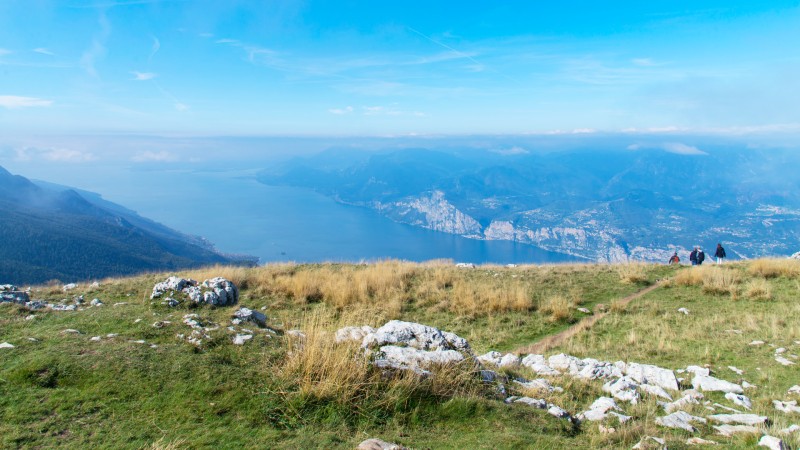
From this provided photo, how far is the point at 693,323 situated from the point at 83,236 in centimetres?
10833

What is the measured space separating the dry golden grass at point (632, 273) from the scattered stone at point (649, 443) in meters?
11.7

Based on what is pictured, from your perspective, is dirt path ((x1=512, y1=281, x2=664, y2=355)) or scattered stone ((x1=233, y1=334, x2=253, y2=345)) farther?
dirt path ((x1=512, y1=281, x2=664, y2=355))

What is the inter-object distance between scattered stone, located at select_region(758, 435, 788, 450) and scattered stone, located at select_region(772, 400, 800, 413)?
6.22ft

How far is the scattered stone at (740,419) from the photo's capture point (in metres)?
4.87

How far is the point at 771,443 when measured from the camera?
4.00 m

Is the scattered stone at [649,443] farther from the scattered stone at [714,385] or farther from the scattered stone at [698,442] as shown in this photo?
the scattered stone at [714,385]

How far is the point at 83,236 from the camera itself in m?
86.8

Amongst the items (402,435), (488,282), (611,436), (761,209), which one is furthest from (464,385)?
(761,209)

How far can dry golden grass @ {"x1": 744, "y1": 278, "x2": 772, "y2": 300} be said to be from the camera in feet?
38.3

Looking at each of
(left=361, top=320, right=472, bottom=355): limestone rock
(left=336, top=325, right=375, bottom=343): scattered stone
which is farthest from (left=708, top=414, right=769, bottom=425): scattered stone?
(left=336, top=325, right=375, bottom=343): scattered stone

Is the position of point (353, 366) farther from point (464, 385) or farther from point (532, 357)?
point (532, 357)

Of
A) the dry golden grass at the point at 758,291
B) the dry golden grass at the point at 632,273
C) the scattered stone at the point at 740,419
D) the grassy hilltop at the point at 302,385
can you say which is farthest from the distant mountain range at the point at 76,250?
the scattered stone at the point at 740,419

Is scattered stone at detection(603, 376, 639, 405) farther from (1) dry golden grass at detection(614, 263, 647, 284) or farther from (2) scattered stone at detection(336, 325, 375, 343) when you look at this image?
(1) dry golden grass at detection(614, 263, 647, 284)

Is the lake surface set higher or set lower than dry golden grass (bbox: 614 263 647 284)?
lower
